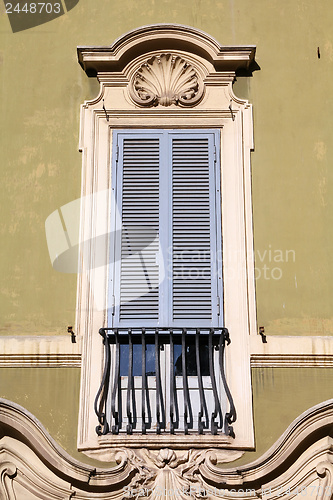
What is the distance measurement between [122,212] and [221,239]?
991 millimetres

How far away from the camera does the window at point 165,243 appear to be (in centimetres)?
812

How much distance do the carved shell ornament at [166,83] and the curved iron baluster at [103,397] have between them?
248cm

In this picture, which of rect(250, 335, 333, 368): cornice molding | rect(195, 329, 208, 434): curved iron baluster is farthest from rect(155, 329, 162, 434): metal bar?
rect(250, 335, 333, 368): cornice molding

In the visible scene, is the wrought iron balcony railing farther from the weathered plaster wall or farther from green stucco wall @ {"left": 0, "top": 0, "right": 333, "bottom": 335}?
green stucco wall @ {"left": 0, "top": 0, "right": 333, "bottom": 335}

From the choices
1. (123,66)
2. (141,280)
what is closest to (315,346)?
(141,280)

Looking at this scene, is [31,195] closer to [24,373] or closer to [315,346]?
[24,373]

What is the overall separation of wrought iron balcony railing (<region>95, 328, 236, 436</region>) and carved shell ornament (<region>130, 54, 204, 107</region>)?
94.8 inches

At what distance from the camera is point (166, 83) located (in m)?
9.39

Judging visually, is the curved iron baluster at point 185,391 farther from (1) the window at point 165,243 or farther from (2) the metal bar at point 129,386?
(2) the metal bar at point 129,386

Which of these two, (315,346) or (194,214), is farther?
(194,214)

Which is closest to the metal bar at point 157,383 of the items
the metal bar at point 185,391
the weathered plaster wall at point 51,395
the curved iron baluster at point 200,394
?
the metal bar at point 185,391

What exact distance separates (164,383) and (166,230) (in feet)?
4.91

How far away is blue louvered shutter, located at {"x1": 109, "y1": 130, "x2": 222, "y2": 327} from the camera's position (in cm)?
856

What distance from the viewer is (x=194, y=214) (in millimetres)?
8906
